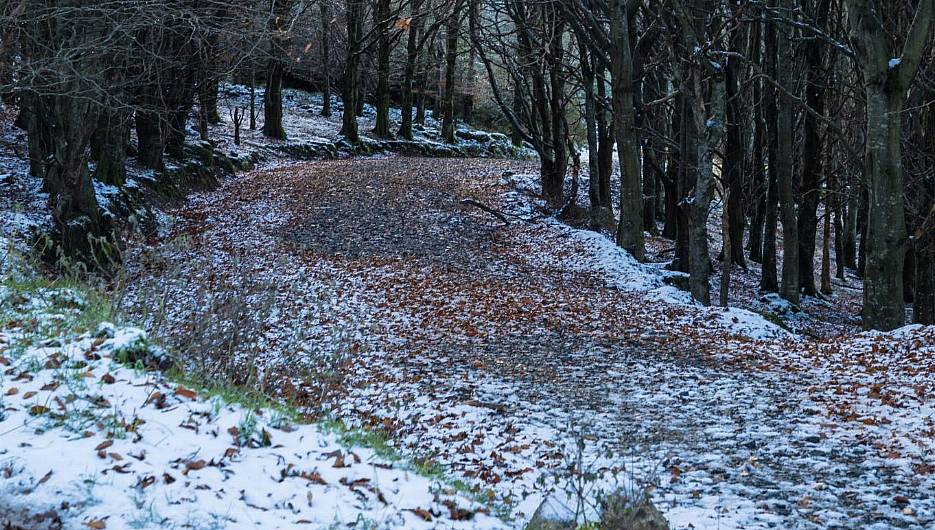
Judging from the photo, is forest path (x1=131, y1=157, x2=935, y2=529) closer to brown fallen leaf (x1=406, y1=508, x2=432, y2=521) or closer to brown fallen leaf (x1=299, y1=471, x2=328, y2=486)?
brown fallen leaf (x1=406, y1=508, x2=432, y2=521)

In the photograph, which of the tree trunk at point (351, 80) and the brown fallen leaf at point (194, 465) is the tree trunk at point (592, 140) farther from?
the tree trunk at point (351, 80)

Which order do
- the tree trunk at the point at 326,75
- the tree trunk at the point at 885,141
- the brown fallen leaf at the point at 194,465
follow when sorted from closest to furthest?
1. the brown fallen leaf at the point at 194,465
2. the tree trunk at the point at 885,141
3. the tree trunk at the point at 326,75

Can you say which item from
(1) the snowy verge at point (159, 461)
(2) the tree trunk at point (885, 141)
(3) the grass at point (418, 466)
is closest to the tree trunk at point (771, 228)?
(2) the tree trunk at point (885, 141)

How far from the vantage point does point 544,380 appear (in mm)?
8898

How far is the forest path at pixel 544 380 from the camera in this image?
18.7ft

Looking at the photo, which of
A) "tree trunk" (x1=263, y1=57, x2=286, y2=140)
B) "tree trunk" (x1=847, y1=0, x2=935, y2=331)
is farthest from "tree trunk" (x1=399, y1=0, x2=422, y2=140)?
"tree trunk" (x1=847, y1=0, x2=935, y2=331)

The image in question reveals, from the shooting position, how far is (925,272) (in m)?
15.0

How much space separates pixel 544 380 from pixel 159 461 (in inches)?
206

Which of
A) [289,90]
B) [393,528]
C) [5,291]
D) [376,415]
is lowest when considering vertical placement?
[376,415]

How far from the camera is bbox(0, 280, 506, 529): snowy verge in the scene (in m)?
3.95

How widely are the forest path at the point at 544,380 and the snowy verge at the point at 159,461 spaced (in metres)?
1.25

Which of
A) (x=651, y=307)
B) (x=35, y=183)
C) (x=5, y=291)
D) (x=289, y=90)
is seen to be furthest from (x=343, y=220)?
(x=289, y=90)

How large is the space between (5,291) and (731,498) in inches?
242

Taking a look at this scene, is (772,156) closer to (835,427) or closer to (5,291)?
(835,427)
